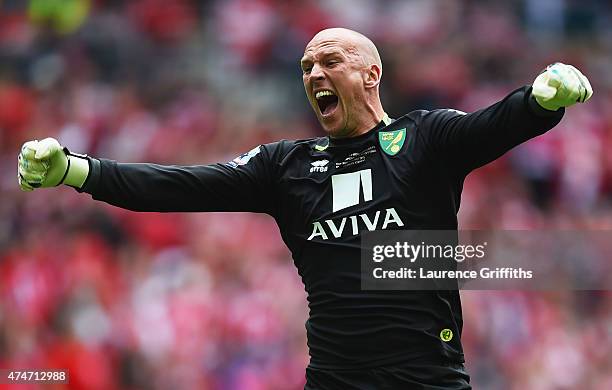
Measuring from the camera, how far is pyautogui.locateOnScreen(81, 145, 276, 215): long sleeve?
217 inches

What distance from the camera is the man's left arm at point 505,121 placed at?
479 centimetres

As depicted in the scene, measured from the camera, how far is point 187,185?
5.67 metres

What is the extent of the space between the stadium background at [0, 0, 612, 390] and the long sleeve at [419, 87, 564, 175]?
5136 millimetres

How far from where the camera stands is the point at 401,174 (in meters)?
5.41

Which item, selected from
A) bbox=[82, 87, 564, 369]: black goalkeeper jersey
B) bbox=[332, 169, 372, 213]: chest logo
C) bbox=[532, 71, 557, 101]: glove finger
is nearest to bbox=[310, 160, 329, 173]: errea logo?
bbox=[82, 87, 564, 369]: black goalkeeper jersey

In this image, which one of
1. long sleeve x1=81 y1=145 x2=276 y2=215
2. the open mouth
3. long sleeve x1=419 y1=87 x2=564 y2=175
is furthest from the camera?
the open mouth

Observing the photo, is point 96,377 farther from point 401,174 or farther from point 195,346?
point 401,174

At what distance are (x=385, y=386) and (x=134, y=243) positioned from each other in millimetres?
6410

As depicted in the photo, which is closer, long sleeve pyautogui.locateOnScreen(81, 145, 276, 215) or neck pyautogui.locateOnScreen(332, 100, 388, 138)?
long sleeve pyautogui.locateOnScreen(81, 145, 276, 215)

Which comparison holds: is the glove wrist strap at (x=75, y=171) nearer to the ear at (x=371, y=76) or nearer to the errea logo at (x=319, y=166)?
the errea logo at (x=319, y=166)

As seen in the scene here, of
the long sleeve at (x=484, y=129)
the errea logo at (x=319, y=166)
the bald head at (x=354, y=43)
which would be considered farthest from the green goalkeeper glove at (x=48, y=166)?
the long sleeve at (x=484, y=129)

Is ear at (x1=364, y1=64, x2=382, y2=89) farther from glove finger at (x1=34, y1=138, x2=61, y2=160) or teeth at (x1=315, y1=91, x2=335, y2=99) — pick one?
glove finger at (x1=34, y1=138, x2=61, y2=160)

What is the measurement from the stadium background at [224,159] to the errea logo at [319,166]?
475 cm

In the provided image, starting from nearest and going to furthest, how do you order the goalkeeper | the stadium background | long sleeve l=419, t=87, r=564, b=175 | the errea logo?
long sleeve l=419, t=87, r=564, b=175
the goalkeeper
the errea logo
the stadium background
